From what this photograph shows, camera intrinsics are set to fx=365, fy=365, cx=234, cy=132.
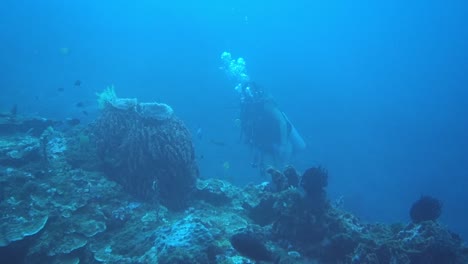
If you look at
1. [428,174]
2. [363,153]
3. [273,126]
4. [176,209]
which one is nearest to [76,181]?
[176,209]

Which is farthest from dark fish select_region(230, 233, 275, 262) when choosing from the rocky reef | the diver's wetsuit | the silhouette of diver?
the diver's wetsuit

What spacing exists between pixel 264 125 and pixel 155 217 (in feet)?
28.1

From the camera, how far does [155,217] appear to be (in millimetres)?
8969

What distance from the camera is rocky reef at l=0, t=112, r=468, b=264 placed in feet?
23.9

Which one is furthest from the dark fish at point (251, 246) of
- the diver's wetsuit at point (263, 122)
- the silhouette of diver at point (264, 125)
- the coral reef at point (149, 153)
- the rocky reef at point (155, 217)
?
the diver's wetsuit at point (263, 122)

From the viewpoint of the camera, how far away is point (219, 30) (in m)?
75.9

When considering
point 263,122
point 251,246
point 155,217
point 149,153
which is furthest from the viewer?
point 263,122

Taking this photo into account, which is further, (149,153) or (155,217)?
(149,153)

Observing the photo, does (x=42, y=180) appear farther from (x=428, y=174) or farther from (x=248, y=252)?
(x=428, y=174)

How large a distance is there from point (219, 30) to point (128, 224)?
7118cm

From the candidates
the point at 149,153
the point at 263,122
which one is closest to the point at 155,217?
the point at 149,153

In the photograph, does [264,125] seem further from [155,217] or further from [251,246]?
[251,246]

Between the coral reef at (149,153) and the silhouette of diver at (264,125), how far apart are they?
20.4 feet

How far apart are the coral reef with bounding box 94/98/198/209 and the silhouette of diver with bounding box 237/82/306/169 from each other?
20.4 feet
